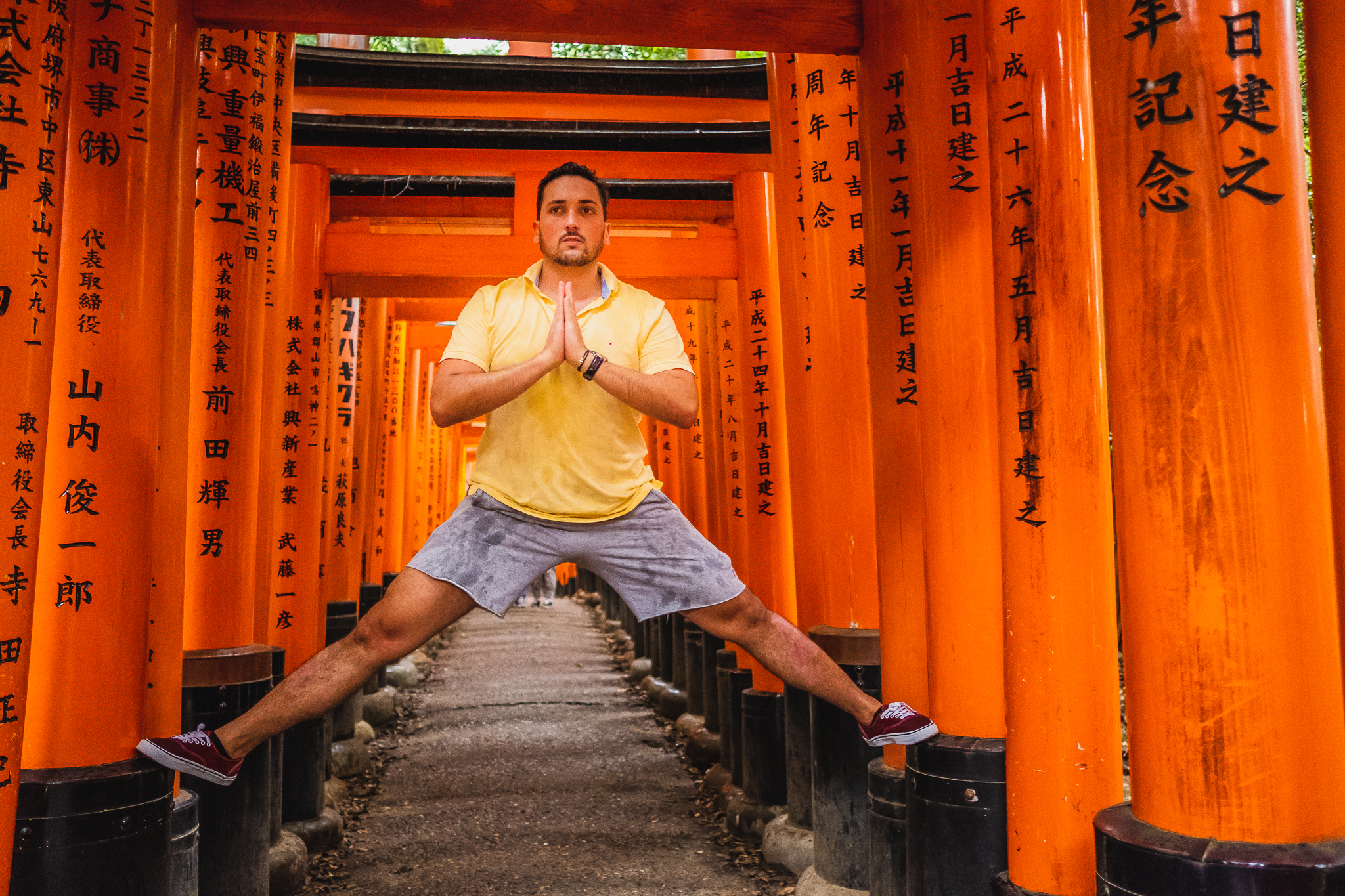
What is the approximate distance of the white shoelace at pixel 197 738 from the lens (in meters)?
2.55

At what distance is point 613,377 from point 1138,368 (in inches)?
56.4

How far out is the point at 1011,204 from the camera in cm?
226

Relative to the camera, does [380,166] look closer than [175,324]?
No

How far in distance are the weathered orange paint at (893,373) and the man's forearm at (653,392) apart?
1.97ft

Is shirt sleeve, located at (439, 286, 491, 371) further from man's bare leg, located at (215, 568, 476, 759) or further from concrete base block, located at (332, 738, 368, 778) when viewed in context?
concrete base block, located at (332, 738, 368, 778)

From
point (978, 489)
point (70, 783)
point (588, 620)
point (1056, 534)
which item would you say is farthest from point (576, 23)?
point (588, 620)

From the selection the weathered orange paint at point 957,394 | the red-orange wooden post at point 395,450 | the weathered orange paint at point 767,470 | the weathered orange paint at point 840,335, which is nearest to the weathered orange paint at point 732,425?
the weathered orange paint at point 767,470

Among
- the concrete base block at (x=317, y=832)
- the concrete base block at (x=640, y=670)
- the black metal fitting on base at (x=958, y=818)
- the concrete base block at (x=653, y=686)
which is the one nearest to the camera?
the black metal fitting on base at (x=958, y=818)

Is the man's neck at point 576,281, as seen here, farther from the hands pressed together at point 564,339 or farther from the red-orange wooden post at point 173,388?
the red-orange wooden post at point 173,388

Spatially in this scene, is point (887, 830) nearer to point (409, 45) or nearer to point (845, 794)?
point (845, 794)

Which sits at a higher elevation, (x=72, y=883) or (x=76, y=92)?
(x=76, y=92)

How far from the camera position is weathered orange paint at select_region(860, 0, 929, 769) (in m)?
2.93

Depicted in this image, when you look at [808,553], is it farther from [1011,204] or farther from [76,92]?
[76,92]

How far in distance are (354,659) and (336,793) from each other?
322cm
